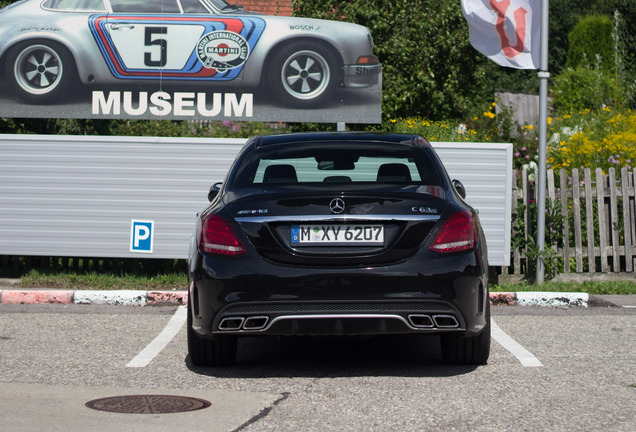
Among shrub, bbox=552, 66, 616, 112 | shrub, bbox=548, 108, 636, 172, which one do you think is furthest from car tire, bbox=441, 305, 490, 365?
shrub, bbox=552, 66, 616, 112

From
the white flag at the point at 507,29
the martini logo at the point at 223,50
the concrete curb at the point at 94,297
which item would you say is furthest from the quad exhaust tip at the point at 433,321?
the martini logo at the point at 223,50

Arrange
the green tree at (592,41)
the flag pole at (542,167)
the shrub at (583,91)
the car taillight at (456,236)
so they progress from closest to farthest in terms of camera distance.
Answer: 1. the car taillight at (456,236)
2. the flag pole at (542,167)
3. the shrub at (583,91)
4. the green tree at (592,41)

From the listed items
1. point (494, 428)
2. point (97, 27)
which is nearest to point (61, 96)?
point (97, 27)

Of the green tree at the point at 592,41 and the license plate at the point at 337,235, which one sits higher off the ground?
the green tree at the point at 592,41

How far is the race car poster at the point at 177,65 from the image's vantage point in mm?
12609

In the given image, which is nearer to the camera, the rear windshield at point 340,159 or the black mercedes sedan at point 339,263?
the black mercedes sedan at point 339,263

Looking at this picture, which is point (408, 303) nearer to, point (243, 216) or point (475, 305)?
point (475, 305)

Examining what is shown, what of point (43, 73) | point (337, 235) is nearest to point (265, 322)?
point (337, 235)

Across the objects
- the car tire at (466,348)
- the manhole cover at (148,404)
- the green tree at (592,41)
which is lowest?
the manhole cover at (148,404)

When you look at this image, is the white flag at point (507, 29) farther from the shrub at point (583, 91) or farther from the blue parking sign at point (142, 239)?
the shrub at point (583, 91)

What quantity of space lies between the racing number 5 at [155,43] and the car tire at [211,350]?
6.85 m

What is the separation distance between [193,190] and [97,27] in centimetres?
273

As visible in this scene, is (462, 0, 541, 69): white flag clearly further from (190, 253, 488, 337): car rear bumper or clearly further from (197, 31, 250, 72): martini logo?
(190, 253, 488, 337): car rear bumper

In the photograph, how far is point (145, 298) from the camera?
10.2m
